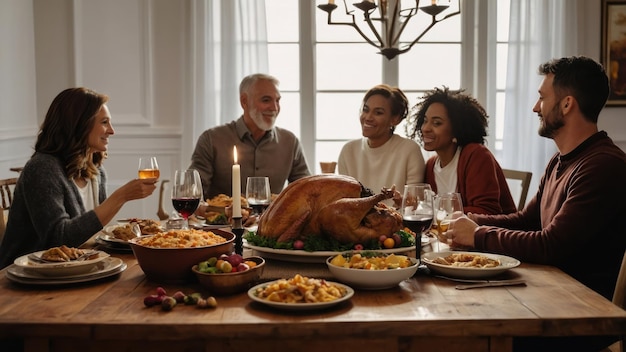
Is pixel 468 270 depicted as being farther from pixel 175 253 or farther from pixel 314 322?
pixel 175 253

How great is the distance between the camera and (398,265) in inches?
62.4

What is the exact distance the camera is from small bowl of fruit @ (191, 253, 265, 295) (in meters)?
1.51

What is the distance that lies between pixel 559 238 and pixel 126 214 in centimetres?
359

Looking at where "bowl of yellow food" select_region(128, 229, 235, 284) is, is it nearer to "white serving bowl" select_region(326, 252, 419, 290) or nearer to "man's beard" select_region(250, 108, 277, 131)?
"white serving bowl" select_region(326, 252, 419, 290)

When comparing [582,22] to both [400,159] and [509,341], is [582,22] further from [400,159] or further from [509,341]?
[509,341]

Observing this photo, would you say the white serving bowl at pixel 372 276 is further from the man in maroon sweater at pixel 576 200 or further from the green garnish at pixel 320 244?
the man in maroon sweater at pixel 576 200

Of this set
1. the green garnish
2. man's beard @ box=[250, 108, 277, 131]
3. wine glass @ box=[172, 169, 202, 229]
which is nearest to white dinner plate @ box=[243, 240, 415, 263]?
the green garnish

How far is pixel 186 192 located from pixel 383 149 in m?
1.59

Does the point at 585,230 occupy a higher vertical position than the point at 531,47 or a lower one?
lower

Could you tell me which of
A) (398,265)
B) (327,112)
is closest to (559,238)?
(398,265)

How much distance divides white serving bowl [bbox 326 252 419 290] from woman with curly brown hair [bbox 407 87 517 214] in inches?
52.5

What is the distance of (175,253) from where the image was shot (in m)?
1.58

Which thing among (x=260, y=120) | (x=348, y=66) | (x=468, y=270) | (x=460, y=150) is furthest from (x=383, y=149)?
(x=468, y=270)

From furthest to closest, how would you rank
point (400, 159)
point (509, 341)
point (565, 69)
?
point (400, 159)
point (565, 69)
point (509, 341)
